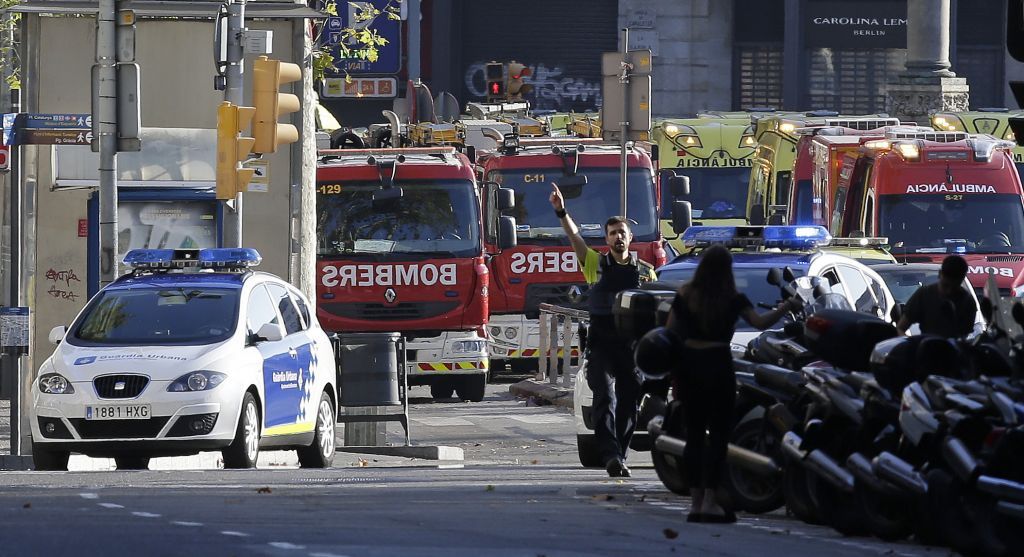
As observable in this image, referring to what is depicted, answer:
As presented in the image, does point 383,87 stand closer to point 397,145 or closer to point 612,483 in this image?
point 397,145

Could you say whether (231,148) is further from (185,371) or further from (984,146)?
(984,146)

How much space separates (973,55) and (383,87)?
1339 cm

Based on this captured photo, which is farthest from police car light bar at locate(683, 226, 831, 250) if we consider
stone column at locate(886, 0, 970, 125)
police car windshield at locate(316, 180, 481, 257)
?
stone column at locate(886, 0, 970, 125)

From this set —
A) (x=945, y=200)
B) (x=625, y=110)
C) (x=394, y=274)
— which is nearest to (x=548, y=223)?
(x=394, y=274)

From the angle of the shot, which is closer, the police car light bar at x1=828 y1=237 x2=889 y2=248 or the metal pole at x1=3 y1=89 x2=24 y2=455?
the metal pole at x1=3 y1=89 x2=24 y2=455

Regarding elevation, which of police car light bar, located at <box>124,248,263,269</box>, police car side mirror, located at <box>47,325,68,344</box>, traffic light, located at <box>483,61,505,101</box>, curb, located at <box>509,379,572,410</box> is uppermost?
traffic light, located at <box>483,61,505,101</box>

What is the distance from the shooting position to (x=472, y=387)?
2356 cm

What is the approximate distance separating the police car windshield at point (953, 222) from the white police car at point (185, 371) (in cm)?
927

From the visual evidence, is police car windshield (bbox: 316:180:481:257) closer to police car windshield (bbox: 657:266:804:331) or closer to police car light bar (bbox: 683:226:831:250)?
police car light bar (bbox: 683:226:831:250)

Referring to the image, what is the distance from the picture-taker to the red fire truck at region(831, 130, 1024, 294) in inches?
952

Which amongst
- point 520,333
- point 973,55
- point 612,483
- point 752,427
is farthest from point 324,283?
point 973,55

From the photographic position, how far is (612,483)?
13492mm

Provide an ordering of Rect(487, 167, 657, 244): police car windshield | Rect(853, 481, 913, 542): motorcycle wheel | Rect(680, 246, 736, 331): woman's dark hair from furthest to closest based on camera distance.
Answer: Rect(487, 167, 657, 244): police car windshield → Rect(680, 246, 736, 331): woman's dark hair → Rect(853, 481, 913, 542): motorcycle wheel

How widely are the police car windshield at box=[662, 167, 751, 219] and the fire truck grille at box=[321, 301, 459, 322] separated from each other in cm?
922
